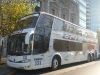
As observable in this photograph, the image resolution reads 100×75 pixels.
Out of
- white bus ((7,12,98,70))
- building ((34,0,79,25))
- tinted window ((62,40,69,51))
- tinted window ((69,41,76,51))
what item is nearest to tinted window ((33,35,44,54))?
white bus ((7,12,98,70))

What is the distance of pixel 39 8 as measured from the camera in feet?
98.1

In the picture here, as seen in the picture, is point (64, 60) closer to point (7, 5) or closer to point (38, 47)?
point (38, 47)

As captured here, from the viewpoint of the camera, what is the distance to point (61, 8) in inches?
1417

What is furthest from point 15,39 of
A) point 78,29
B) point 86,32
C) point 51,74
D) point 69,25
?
point 86,32

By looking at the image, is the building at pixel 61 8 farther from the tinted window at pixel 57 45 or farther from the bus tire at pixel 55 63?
the bus tire at pixel 55 63

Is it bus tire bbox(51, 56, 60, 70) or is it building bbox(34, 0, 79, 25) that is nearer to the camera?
bus tire bbox(51, 56, 60, 70)

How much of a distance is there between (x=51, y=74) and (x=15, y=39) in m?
3.18

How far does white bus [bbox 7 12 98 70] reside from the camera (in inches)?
413

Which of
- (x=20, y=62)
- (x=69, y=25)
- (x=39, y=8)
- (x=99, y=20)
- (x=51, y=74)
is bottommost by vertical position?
(x=51, y=74)

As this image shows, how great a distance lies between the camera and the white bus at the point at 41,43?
34.4 ft

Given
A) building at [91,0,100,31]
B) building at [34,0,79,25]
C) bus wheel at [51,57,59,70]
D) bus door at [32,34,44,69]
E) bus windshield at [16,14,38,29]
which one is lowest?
bus wheel at [51,57,59,70]

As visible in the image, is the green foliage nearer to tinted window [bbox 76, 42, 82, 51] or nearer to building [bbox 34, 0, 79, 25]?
→ tinted window [bbox 76, 42, 82, 51]

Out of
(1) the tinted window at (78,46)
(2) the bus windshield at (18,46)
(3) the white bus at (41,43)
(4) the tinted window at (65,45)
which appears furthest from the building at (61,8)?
(2) the bus windshield at (18,46)

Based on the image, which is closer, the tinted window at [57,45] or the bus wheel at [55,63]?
the bus wheel at [55,63]
